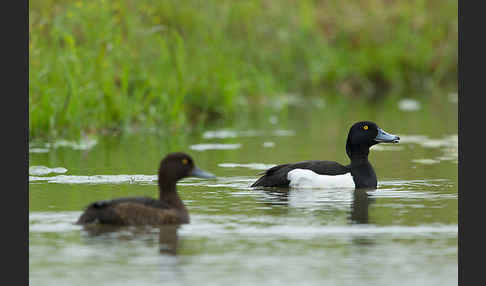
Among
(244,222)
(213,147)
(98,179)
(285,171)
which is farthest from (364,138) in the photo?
(213,147)

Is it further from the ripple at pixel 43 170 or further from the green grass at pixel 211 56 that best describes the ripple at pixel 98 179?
the green grass at pixel 211 56

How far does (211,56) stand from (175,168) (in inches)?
432

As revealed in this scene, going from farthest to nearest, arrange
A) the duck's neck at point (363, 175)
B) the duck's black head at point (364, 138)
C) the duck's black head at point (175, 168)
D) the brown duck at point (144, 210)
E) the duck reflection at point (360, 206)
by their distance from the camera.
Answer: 1. the duck's black head at point (364, 138)
2. the duck's neck at point (363, 175)
3. the duck reflection at point (360, 206)
4. the duck's black head at point (175, 168)
5. the brown duck at point (144, 210)

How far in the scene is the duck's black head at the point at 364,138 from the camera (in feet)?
43.9

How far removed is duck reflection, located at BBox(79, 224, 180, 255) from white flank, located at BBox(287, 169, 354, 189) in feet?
10.3

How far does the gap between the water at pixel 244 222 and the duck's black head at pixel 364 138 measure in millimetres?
518

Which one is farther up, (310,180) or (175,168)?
(175,168)

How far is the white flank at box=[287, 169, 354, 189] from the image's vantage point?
1265 centimetres

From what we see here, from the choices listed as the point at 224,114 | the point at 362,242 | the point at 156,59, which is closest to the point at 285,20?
the point at 224,114

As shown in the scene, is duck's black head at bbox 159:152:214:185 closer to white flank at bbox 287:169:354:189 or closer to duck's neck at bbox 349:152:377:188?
white flank at bbox 287:169:354:189

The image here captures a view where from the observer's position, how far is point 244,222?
9992mm

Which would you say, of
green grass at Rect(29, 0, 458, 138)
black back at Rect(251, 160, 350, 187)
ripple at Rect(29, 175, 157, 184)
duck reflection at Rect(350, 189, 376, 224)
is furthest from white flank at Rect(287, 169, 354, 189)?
green grass at Rect(29, 0, 458, 138)

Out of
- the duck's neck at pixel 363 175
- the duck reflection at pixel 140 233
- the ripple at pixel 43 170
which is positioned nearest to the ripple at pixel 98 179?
the ripple at pixel 43 170

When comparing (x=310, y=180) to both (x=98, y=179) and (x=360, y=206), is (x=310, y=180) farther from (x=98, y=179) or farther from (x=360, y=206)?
(x=98, y=179)
